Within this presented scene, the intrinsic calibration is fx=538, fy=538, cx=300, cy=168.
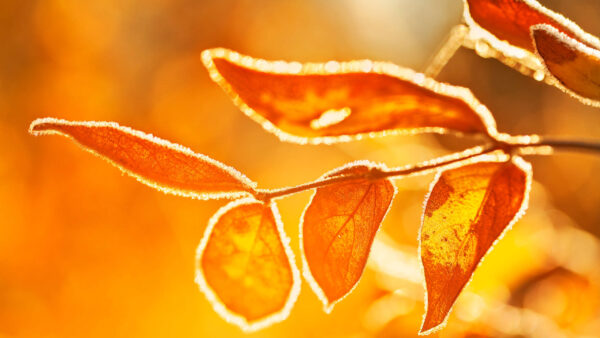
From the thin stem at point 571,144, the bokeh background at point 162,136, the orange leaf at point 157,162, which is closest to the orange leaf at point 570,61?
the thin stem at point 571,144

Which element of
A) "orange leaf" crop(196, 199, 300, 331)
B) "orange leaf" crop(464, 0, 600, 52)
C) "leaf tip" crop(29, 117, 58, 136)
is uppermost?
"orange leaf" crop(464, 0, 600, 52)

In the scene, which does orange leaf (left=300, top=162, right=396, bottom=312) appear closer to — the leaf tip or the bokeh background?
the leaf tip

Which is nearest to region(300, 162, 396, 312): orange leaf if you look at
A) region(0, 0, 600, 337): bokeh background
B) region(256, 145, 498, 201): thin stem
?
region(256, 145, 498, 201): thin stem

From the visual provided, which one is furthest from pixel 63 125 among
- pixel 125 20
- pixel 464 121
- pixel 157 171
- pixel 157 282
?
pixel 125 20

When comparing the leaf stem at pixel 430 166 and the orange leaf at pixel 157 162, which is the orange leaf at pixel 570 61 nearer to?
the leaf stem at pixel 430 166

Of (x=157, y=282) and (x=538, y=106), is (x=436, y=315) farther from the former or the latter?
(x=538, y=106)
